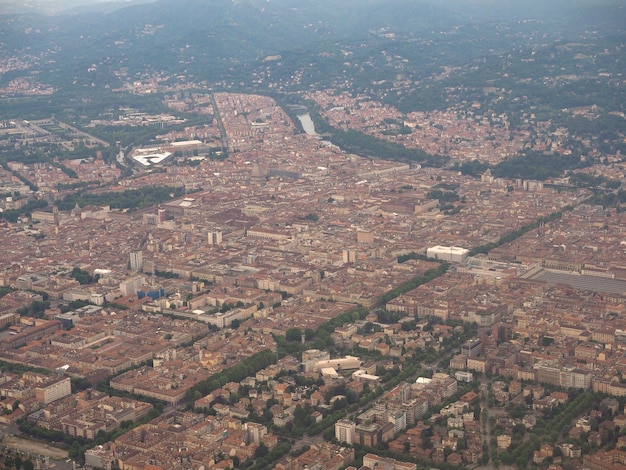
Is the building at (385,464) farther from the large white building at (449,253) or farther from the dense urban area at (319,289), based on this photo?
the large white building at (449,253)

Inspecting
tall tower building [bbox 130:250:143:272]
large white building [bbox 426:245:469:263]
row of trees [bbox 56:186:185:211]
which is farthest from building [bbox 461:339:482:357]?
row of trees [bbox 56:186:185:211]

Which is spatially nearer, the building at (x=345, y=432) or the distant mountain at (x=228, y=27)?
the building at (x=345, y=432)

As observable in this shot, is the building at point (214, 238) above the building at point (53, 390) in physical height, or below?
below

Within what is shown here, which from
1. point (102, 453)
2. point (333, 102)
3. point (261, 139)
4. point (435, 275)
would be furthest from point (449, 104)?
point (102, 453)

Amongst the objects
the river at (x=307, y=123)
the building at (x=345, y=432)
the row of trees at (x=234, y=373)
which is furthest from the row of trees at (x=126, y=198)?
the building at (x=345, y=432)

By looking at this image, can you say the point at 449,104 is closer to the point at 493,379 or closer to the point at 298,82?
the point at 298,82

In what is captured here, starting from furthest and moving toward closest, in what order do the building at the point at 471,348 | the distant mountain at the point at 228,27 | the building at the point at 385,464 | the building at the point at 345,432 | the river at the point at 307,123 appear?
the distant mountain at the point at 228,27, the river at the point at 307,123, the building at the point at 471,348, the building at the point at 345,432, the building at the point at 385,464

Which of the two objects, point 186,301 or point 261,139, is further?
point 261,139

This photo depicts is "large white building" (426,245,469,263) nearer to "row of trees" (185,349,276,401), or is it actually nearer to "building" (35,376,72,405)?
"row of trees" (185,349,276,401)

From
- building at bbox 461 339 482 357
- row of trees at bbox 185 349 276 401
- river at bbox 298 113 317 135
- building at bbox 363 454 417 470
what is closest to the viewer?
building at bbox 363 454 417 470
